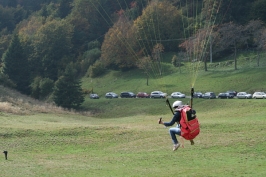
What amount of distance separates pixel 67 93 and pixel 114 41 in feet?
83.2

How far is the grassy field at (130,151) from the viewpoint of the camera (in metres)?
27.2

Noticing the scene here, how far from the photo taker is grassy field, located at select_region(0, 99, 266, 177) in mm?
27219

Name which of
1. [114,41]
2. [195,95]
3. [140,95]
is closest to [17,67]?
[114,41]

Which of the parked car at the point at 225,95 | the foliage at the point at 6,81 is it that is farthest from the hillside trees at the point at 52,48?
the parked car at the point at 225,95

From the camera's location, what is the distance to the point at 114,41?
342 feet

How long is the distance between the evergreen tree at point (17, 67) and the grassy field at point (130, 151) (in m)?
51.1

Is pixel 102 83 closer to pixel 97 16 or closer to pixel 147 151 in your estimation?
pixel 97 16

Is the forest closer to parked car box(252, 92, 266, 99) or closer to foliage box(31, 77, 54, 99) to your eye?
foliage box(31, 77, 54, 99)

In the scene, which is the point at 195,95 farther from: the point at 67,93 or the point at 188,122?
the point at 188,122

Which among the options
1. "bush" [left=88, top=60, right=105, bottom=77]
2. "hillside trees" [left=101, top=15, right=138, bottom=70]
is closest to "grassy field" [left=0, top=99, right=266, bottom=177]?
"hillside trees" [left=101, top=15, right=138, bottom=70]

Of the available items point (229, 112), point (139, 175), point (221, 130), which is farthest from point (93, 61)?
point (139, 175)

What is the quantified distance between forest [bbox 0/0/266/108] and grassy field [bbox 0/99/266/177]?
3931 cm

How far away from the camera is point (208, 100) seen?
69812 mm

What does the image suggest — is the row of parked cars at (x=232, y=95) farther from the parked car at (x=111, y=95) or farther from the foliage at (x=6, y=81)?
the foliage at (x=6, y=81)
